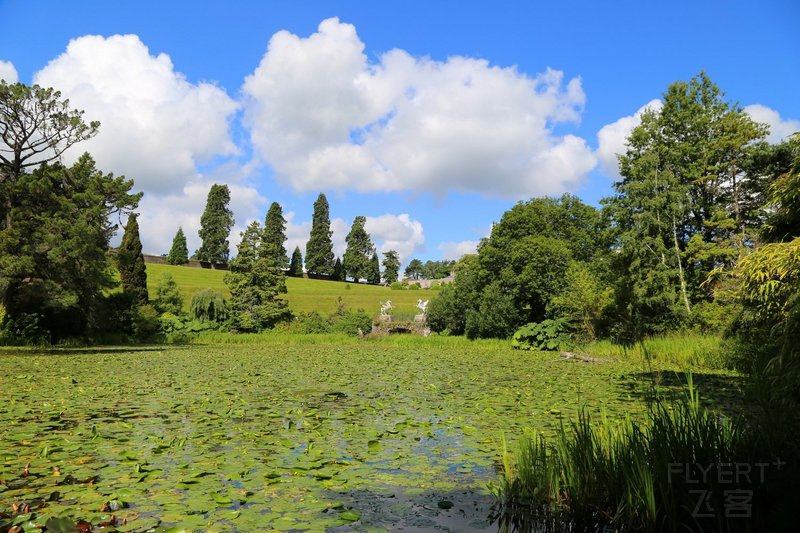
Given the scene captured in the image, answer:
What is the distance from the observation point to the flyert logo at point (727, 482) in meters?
3.03

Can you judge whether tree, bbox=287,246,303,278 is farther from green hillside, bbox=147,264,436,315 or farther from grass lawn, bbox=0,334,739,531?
grass lawn, bbox=0,334,739,531

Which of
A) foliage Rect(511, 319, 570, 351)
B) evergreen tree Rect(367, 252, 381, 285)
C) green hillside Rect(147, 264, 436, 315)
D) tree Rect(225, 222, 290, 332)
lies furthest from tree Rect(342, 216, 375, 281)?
foliage Rect(511, 319, 570, 351)

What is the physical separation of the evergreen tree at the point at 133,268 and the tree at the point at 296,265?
1622 inches

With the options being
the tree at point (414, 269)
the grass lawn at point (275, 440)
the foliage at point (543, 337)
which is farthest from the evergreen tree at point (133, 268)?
the tree at point (414, 269)

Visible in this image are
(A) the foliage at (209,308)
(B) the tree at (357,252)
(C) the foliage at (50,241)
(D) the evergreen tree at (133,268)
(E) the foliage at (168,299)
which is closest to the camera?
(C) the foliage at (50,241)

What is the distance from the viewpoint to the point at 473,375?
13.4m

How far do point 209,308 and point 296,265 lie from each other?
145ft

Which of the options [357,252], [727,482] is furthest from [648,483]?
[357,252]

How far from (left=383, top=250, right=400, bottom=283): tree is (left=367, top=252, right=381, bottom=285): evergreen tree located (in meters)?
10.1

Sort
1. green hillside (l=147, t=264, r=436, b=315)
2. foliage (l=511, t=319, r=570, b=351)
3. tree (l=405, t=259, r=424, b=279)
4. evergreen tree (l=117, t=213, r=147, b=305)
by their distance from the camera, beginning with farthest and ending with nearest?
tree (l=405, t=259, r=424, b=279) → green hillside (l=147, t=264, r=436, b=315) → evergreen tree (l=117, t=213, r=147, b=305) → foliage (l=511, t=319, r=570, b=351)

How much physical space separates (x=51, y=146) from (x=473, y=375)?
1850 cm

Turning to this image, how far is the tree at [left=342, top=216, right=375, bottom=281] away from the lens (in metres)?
80.1

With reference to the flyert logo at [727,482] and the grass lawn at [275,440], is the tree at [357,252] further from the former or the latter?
the flyert logo at [727,482]

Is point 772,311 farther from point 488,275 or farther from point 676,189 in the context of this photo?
point 488,275
